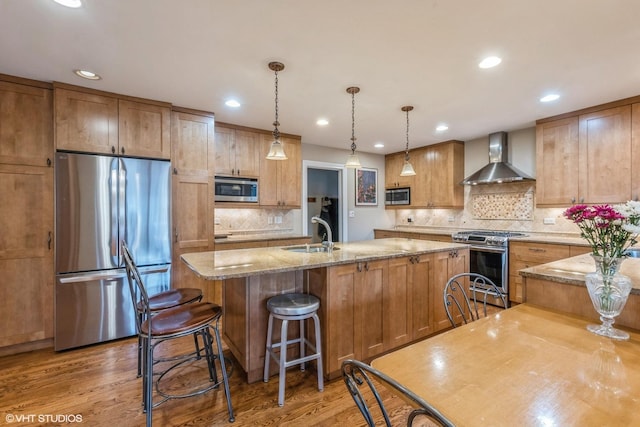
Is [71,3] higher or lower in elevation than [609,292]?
higher

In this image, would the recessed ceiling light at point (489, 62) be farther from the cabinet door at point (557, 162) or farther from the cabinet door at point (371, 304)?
the cabinet door at point (557, 162)

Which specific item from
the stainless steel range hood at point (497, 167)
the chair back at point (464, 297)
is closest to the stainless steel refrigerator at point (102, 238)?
the chair back at point (464, 297)

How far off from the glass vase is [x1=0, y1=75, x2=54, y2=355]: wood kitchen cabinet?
3.95 meters

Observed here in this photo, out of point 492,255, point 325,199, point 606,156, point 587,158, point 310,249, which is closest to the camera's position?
point 310,249

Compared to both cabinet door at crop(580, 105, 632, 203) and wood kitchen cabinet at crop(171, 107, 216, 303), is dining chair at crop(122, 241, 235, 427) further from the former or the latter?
cabinet door at crop(580, 105, 632, 203)

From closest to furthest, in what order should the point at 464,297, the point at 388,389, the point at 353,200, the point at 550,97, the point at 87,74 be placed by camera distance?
1. the point at 388,389
2. the point at 464,297
3. the point at 87,74
4. the point at 550,97
5. the point at 353,200

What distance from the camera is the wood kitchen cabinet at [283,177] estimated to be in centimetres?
431

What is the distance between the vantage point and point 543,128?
3746 mm

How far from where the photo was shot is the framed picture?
570 cm

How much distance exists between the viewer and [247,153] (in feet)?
13.6

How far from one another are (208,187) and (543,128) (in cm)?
425

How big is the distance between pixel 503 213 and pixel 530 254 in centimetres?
103

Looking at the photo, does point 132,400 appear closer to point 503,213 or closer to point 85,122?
point 85,122

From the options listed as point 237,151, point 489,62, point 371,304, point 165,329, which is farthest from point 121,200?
point 489,62
